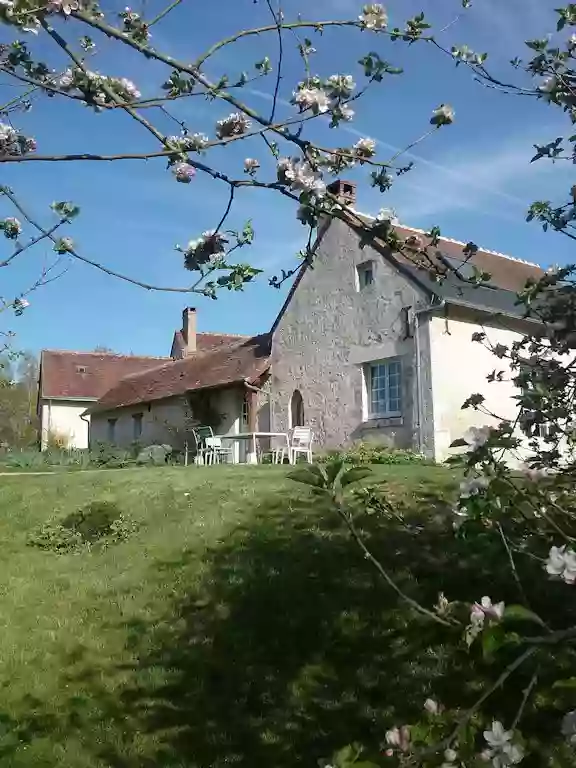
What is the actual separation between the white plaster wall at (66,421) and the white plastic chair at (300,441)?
20.2 meters

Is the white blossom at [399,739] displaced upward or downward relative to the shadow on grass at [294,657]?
upward

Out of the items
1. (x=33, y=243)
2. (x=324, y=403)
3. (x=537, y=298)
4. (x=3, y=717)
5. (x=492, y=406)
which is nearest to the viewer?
(x=537, y=298)

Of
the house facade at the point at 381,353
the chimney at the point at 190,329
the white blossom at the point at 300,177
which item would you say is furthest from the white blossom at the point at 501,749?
the chimney at the point at 190,329

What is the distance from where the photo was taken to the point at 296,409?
63.2 feet

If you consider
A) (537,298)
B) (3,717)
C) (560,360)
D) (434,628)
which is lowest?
(3,717)

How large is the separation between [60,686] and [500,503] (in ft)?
13.4

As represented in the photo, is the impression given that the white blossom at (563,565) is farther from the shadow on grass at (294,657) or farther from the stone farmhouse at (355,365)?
the stone farmhouse at (355,365)

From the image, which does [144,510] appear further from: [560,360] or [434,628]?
[560,360]

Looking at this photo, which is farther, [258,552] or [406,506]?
[406,506]

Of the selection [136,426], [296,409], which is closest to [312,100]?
[296,409]

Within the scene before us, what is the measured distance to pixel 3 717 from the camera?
4.82 meters

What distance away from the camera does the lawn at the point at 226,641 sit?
14.6 feet

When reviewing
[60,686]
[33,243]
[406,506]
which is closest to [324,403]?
[406,506]

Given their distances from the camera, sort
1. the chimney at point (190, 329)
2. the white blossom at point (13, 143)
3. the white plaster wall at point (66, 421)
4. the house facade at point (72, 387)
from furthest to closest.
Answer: the house facade at point (72, 387) < the white plaster wall at point (66, 421) < the chimney at point (190, 329) < the white blossom at point (13, 143)
